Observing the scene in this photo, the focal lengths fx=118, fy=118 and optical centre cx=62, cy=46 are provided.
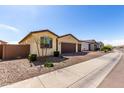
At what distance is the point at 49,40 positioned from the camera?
1577 cm

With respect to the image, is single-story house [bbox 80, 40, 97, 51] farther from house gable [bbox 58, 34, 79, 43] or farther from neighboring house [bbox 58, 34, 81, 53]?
house gable [bbox 58, 34, 79, 43]

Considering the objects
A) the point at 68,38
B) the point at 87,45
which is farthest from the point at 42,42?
the point at 87,45

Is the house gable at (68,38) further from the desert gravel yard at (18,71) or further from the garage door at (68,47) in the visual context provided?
the desert gravel yard at (18,71)

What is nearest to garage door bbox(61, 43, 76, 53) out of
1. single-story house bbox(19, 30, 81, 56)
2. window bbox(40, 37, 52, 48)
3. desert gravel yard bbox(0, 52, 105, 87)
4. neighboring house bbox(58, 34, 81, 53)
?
neighboring house bbox(58, 34, 81, 53)

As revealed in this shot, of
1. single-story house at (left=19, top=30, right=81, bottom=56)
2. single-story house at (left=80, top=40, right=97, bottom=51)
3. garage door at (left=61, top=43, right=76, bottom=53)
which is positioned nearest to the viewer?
single-story house at (left=19, top=30, right=81, bottom=56)

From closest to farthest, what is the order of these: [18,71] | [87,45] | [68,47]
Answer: [18,71], [68,47], [87,45]

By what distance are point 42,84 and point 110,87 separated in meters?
2.94

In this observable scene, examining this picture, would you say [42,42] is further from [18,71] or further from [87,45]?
[87,45]

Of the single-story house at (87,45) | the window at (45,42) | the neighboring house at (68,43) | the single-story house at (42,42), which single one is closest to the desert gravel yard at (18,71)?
the single-story house at (42,42)
